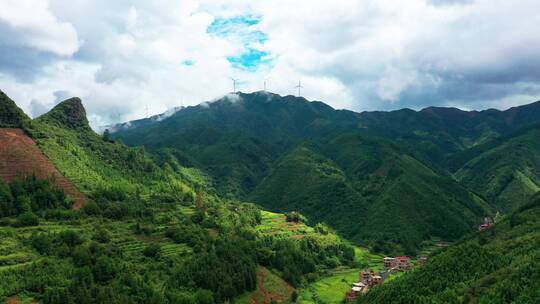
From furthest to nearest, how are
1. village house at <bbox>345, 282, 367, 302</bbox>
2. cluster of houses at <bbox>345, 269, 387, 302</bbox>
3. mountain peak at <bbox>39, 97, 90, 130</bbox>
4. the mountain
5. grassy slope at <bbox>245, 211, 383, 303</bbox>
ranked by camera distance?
mountain peak at <bbox>39, 97, 90, 130</bbox> → cluster of houses at <bbox>345, 269, 387, 302</bbox> → grassy slope at <bbox>245, 211, 383, 303</bbox> → village house at <bbox>345, 282, 367, 302</bbox> → the mountain

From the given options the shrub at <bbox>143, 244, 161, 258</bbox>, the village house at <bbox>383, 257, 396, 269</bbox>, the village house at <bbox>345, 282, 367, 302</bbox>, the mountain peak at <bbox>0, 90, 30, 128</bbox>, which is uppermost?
the mountain peak at <bbox>0, 90, 30, 128</bbox>

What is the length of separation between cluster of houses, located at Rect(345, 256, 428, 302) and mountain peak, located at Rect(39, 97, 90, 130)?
12642cm

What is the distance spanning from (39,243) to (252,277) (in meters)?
48.8

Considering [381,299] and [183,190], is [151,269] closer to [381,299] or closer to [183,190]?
[381,299]

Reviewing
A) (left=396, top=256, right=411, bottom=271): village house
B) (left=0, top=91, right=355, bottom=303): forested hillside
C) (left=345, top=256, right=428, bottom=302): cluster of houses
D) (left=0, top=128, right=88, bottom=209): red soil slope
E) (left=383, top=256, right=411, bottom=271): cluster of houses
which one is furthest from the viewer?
(left=383, top=256, right=411, bottom=271): cluster of houses

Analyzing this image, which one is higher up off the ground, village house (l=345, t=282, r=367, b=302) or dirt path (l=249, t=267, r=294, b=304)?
dirt path (l=249, t=267, r=294, b=304)

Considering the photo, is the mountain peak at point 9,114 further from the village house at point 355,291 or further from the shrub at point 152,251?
the village house at point 355,291

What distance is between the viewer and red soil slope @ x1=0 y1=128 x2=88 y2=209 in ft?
409

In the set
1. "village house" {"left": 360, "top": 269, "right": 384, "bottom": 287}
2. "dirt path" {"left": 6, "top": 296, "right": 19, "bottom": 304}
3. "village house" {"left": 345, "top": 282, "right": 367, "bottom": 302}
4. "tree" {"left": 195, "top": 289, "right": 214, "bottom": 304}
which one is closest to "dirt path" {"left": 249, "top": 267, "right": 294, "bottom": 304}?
"tree" {"left": 195, "top": 289, "right": 214, "bottom": 304}

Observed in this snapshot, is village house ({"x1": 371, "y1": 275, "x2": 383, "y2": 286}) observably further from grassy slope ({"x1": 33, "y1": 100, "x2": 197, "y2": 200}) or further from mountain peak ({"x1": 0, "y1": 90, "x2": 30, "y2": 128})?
mountain peak ({"x1": 0, "y1": 90, "x2": 30, "y2": 128})

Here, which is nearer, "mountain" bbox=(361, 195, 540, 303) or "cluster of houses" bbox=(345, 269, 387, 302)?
"mountain" bbox=(361, 195, 540, 303)

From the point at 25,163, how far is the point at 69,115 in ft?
182

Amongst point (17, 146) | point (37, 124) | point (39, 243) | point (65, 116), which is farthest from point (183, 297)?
point (65, 116)

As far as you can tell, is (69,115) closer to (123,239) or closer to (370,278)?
(123,239)
